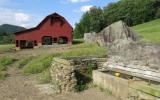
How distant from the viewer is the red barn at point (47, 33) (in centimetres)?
4081

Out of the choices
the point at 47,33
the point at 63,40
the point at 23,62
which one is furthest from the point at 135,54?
the point at 63,40

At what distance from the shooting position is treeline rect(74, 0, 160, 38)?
7175 cm

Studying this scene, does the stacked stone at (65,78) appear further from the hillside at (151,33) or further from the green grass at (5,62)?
the green grass at (5,62)

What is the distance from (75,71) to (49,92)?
5.56 ft

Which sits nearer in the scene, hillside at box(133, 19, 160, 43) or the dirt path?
the dirt path

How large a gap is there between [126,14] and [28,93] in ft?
204

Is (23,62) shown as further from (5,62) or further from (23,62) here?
(5,62)

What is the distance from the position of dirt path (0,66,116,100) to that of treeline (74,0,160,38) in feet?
181

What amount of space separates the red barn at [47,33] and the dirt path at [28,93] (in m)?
23.0

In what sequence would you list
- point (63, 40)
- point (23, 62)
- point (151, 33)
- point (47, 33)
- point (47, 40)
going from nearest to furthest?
point (23, 62) < point (151, 33) < point (47, 33) < point (63, 40) < point (47, 40)

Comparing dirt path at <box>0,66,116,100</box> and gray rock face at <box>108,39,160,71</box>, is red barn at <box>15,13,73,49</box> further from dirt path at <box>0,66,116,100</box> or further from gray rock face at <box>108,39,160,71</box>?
gray rock face at <box>108,39,160,71</box>

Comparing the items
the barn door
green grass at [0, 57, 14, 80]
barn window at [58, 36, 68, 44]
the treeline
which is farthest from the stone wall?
the treeline

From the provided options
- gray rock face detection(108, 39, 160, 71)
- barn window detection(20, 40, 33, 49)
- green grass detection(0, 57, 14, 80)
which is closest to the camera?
gray rock face detection(108, 39, 160, 71)

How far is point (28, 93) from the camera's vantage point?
14.4 m
